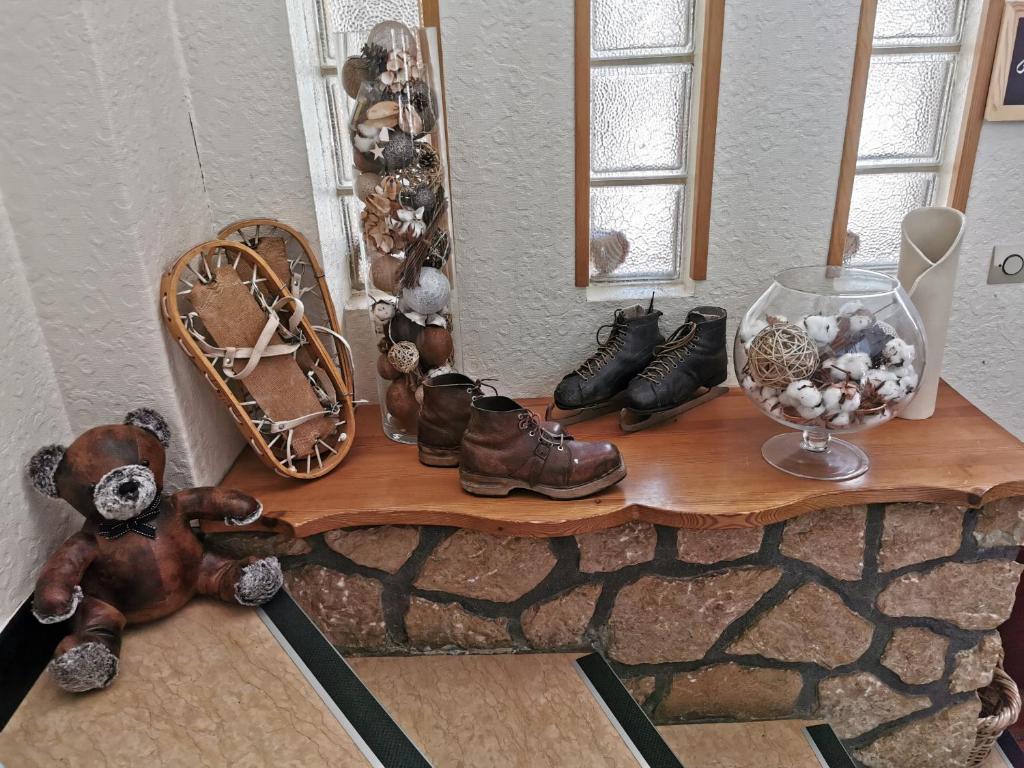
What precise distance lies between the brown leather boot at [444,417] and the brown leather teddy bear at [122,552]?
350 millimetres

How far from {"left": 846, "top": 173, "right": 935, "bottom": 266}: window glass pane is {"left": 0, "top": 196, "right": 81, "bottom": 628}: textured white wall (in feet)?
5.49

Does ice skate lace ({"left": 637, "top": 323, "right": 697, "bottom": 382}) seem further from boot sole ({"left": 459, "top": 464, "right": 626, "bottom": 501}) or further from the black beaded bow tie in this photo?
the black beaded bow tie

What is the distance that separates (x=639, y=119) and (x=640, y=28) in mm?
180

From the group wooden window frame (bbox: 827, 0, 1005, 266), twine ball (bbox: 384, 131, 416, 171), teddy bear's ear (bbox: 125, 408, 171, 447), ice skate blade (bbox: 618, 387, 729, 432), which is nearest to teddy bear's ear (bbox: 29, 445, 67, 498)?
teddy bear's ear (bbox: 125, 408, 171, 447)

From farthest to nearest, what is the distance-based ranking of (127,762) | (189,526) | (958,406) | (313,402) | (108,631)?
(958,406), (313,402), (189,526), (108,631), (127,762)

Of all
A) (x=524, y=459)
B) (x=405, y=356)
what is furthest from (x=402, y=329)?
(x=524, y=459)

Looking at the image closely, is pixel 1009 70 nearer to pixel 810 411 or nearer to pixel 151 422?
pixel 810 411

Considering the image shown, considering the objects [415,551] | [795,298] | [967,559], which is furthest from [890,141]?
[415,551]

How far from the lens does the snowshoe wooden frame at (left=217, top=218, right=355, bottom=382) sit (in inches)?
61.4

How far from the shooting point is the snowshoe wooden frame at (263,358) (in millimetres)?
1369

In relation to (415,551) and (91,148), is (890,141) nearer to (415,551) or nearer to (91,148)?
(415,551)

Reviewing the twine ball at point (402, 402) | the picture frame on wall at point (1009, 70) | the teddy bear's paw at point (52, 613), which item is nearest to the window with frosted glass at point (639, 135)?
the twine ball at point (402, 402)

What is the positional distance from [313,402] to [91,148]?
595mm

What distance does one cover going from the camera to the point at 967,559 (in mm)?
1465
